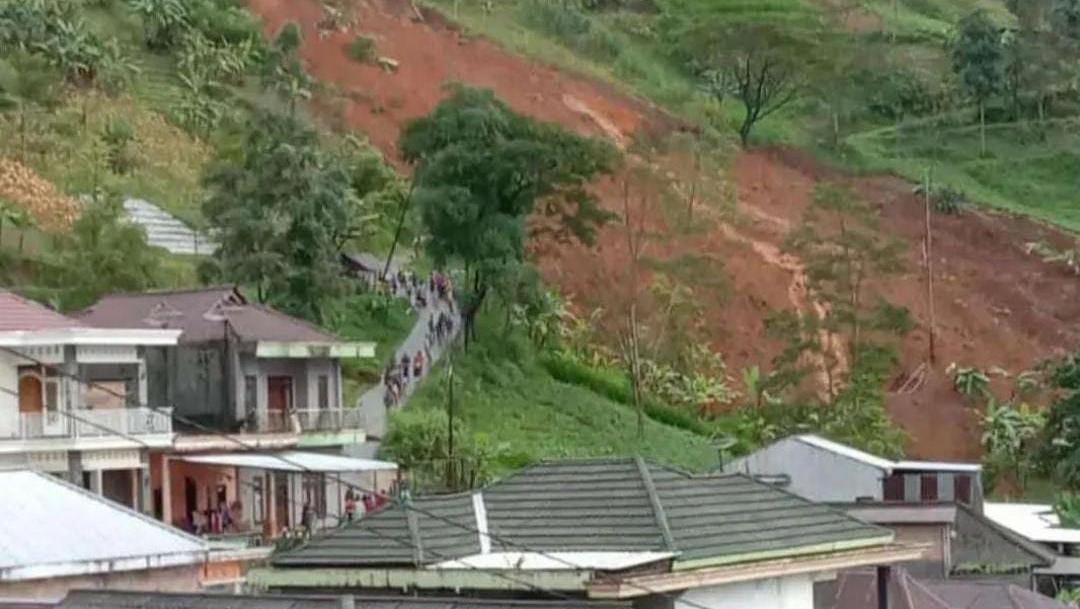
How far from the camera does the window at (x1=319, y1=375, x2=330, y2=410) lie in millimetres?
36688

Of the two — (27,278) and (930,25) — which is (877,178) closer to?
(930,25)

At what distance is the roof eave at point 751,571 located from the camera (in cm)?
1127

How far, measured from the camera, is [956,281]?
217 ft

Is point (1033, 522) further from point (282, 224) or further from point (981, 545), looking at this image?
point (282, 224)

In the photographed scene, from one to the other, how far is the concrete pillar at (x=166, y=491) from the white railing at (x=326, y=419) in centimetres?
317

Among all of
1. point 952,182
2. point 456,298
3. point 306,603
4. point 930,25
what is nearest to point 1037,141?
point 952,182

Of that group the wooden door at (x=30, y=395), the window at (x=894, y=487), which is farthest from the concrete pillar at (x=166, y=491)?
the window at (x=894, y=487)

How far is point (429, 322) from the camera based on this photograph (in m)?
47.2

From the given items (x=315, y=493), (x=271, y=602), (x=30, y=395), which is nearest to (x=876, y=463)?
(x=315, y=493)

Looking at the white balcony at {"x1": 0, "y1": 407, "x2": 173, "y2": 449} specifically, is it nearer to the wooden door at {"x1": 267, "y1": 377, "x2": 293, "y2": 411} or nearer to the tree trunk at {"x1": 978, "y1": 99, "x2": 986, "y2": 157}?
the wooden door at {"x1": 267, "y1": 377, "x2": 293, "y2": 411}

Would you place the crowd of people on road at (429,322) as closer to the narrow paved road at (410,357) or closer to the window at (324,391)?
the narrow paved road at (410,357)

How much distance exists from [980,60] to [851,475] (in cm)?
5154

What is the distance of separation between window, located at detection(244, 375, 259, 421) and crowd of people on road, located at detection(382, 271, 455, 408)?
5045 mm

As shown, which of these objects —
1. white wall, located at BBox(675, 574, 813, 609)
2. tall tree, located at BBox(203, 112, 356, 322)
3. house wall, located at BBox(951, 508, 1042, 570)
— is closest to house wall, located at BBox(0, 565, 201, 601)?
white wall, located at BBox(675, 574, 813, 609)
